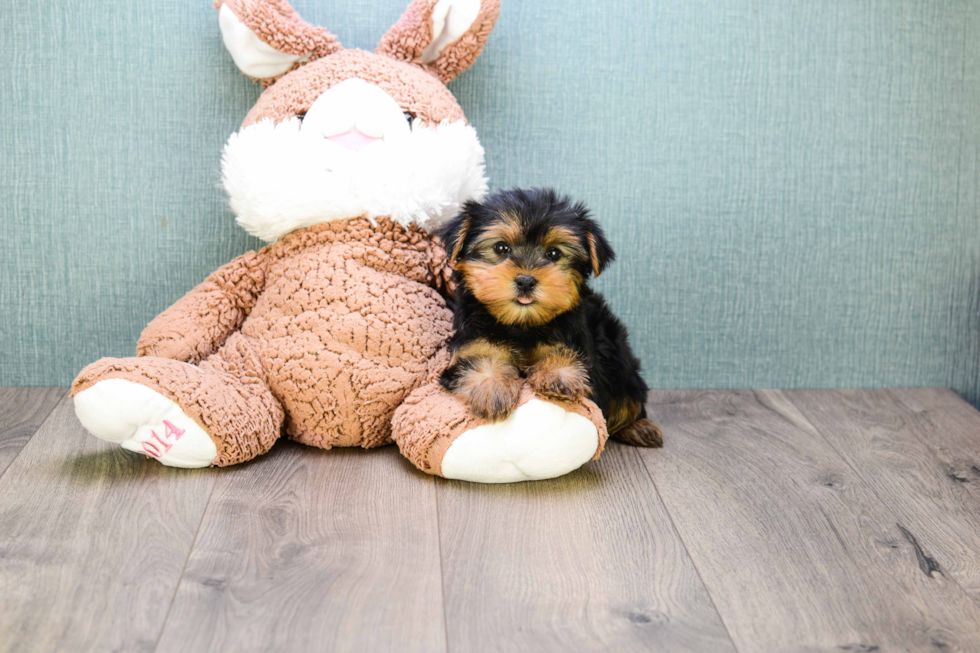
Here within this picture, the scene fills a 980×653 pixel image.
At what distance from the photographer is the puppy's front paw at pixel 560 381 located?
1828 millimetres

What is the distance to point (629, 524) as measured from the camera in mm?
1762

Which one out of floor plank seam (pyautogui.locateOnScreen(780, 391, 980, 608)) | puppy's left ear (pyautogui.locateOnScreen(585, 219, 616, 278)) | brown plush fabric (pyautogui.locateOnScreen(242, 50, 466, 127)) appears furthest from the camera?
brown plush fabric (pyautogui.locateOnScreen(242, 50, 466, 127))

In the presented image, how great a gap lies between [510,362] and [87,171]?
1377mm

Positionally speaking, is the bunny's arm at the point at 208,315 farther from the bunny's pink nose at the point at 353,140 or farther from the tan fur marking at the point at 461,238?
the tan fur marking at the point at 461,238

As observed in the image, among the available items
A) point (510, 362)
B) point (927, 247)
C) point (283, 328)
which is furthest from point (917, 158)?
point (283, 328)

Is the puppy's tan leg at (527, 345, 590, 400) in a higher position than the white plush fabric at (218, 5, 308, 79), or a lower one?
lower

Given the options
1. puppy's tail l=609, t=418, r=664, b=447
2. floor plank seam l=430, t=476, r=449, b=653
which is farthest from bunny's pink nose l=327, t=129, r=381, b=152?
puppy's tail l=609, t=418, r=664, b=447

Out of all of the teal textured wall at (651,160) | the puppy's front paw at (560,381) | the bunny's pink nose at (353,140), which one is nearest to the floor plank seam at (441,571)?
the puppy's front paw at (560,381)

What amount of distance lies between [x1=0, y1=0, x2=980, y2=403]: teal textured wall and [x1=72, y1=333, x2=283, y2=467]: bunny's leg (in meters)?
0.66

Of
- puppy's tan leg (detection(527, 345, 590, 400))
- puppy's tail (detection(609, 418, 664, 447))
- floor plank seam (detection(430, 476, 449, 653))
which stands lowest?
floor plank seam (detection(430, 476, 449, 653))

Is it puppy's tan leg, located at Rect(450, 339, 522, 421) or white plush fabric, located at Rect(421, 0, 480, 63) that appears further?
white plush fabric, located at Rect(421, 0, 480, 63)

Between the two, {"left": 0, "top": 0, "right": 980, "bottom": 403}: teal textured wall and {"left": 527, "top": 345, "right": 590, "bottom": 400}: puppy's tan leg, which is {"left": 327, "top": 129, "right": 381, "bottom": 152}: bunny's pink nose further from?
{"left": 527, "top": 345, "right": 590, "bottom": 400}: puppy's tan leg

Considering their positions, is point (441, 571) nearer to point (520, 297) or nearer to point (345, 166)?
point (520, 297)

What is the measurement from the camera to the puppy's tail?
2.20 metres
